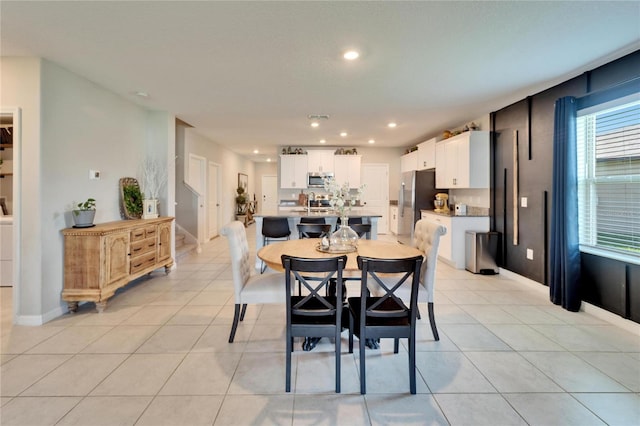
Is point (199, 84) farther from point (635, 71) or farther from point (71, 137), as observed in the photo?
point (635, 71)

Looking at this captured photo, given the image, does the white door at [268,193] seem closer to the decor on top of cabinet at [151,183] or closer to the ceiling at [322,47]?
the decor on top of cabinet at [151,183]

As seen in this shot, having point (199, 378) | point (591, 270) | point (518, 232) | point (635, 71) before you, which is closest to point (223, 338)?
point (199, 378)

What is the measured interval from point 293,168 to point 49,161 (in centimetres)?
505

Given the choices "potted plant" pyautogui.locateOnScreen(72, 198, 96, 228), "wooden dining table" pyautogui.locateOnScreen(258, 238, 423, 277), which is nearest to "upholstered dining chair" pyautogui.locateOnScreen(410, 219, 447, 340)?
"wooden dining table" pyautogui.locateOnScreen(258, 238, 423, 277)

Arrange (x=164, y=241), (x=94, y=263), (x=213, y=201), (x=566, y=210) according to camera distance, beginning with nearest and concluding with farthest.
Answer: (x=94, y=263) → (x=566, y=210) → (x=164, y=241) → (x=213, y=201)

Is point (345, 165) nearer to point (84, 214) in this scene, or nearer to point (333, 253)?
point (333, 253)

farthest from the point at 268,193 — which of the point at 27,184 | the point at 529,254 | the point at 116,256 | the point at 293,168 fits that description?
the point at 529,254

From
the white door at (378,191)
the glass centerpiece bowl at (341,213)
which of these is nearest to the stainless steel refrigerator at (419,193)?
the white door at (378,191)

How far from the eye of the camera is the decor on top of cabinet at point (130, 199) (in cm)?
403

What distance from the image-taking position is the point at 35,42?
2533 mm

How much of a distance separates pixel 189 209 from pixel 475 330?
5752 mm

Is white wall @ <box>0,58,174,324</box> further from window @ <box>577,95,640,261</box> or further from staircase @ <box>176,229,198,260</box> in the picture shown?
window @ <box>577,95,640,261</box>

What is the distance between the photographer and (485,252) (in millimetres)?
4570

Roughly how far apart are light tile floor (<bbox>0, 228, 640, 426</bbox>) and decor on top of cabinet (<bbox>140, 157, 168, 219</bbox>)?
149 cm
